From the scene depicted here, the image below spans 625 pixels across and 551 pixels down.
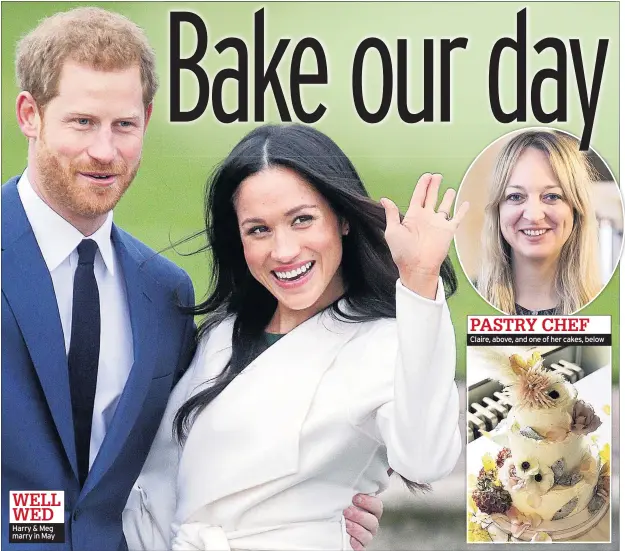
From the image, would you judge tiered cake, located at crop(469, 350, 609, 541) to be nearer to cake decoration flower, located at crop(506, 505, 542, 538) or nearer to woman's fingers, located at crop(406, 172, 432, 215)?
cake decoration flower, located at crop(506, 505, 542, 538)

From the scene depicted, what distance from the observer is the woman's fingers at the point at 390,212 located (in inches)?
133

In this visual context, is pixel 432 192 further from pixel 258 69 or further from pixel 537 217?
pixel 258 69

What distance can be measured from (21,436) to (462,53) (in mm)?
2021

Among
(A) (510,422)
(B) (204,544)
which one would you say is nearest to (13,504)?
(B) (204,544)

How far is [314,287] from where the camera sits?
3461mm

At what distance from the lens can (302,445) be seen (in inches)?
133

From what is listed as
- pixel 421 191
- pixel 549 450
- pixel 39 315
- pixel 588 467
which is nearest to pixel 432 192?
pixel 421 191

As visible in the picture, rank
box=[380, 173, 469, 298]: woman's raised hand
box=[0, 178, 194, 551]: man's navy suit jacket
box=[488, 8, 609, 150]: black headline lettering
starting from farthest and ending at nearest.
→ box=[488, 8, 609, 150]: black headline lettering, box=[0, 178, 194, 551]: man's navy suit jacket, box=[380, 173, 469, 298]: woman's raised hand

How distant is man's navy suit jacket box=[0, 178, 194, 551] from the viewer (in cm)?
335

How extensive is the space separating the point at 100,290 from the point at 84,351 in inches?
8.6

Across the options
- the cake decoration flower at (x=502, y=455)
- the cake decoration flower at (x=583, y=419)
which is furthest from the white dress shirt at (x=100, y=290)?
the cake decoration flower at (x=583, y=419)

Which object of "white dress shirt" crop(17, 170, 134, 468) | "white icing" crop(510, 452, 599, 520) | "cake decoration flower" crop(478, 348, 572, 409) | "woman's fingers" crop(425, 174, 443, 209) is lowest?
"white icing" crop(510, 452, 599, 520)

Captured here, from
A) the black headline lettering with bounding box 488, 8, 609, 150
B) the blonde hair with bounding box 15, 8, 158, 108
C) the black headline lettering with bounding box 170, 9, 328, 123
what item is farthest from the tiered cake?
the blonde hair with bounding box 15, 8, 158, 108

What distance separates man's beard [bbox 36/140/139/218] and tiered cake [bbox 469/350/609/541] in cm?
148
